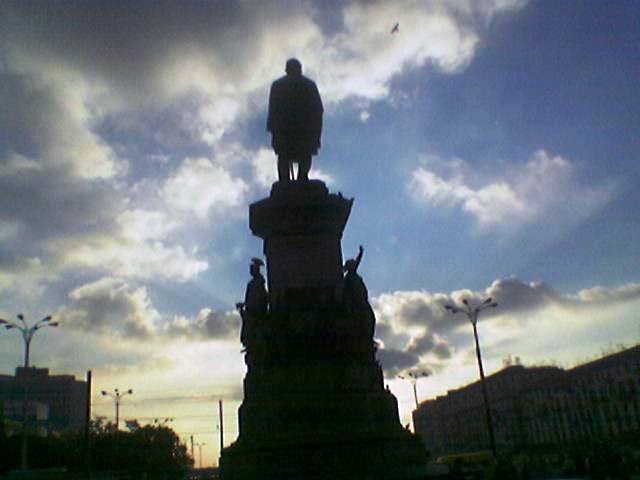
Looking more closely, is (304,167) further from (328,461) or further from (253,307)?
(328,461)

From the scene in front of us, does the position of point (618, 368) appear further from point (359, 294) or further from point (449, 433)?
point (359, 294)

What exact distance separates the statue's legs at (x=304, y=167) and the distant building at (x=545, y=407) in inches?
1631

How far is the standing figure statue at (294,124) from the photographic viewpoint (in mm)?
18094

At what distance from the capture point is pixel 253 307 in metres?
15.4

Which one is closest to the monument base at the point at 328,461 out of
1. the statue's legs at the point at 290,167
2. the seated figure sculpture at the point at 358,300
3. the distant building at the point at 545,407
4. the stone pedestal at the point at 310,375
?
the stone pedestal at the point at 310,375

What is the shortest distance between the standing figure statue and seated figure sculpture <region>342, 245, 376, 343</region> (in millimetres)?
3419

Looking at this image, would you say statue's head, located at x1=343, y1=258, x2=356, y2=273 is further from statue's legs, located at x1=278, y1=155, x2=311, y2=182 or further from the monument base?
the monument base

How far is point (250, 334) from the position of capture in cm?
1512

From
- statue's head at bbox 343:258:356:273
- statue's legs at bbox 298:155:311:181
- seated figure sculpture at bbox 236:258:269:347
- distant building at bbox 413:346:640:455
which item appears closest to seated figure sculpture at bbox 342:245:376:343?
statue's head at bbox 343:258:356:273

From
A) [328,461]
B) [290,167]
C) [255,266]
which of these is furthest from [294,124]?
[328,461]

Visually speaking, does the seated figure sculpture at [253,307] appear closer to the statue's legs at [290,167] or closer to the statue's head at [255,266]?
the statue's head at [255,266]

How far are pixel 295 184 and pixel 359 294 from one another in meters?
3.68

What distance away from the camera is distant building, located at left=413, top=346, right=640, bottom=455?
69.7 metres

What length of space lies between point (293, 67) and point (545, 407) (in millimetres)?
71352
